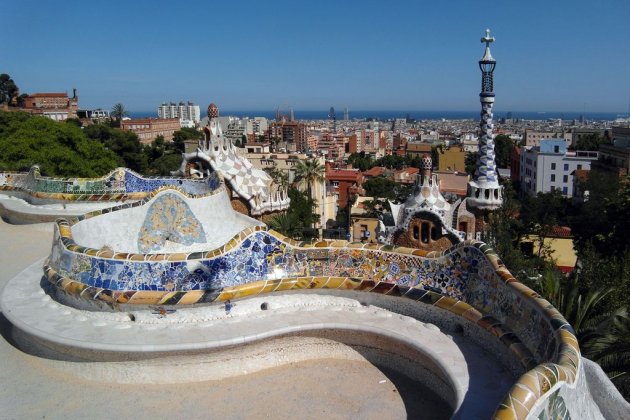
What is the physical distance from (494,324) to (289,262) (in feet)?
9.14

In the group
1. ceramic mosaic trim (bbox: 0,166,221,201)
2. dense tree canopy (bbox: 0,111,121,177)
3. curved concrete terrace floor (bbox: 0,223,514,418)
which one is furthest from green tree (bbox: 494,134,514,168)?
curved concrete terrace floor (bbox: 0,223,514,418)

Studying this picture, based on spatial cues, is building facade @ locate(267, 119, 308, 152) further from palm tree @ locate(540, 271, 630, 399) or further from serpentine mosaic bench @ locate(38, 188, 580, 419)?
serpentine mosaic bench @ locate(38, 188, 580, 419)

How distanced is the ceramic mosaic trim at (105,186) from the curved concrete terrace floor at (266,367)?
740cm

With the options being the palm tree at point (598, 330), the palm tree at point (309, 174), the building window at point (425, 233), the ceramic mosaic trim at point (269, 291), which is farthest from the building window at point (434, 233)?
the palm tree at point (309, 174)

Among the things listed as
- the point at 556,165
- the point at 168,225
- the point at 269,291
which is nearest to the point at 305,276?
the point at 269,291

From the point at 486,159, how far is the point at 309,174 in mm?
19148

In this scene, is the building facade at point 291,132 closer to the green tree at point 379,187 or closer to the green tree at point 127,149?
the green tree at point 127,149

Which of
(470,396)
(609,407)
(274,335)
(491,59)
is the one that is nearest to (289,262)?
(274,335)

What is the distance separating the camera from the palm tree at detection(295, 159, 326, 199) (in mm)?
35906

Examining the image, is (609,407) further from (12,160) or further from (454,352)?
(12,160)

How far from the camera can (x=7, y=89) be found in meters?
83.2

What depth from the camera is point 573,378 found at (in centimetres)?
425

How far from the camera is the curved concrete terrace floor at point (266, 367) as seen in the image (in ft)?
18.6

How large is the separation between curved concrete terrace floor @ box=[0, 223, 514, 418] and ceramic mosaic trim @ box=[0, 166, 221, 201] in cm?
740
